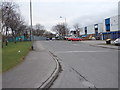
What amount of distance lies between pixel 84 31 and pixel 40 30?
40.5m

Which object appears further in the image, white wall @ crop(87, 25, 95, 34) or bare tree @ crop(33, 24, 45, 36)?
bare tree @ crop(33, 24, 45, 36)

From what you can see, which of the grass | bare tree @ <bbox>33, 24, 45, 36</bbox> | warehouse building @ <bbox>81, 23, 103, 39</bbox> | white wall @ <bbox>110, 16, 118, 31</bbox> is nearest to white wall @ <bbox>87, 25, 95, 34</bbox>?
warehouse building @ <bbox>81, 23, 103, 39</bbox>

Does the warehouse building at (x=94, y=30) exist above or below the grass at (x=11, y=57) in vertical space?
above

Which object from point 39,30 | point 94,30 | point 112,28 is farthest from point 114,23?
point 39,30

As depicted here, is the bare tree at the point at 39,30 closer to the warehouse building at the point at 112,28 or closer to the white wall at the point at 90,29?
the white wall at the point at 90,29

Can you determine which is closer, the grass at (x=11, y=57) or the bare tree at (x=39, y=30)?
the grass at (x=11, y=57)

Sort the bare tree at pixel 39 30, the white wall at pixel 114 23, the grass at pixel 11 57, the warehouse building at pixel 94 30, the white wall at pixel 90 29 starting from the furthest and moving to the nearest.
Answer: the bare tree at pixel 39 30
the white wall at pixel 90 29
the warehouse building at pixel 94 30
the white wall at pixel 114 23
the grass at pixel 11 57

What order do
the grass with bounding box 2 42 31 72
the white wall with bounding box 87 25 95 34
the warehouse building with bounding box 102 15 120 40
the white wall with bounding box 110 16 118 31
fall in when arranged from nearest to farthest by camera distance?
the grass with bounding box 2 42 31 72 → the warehouse building with bounding box 102 15 120 40 → the white wall with bounding box 110 16 118 31 → the white wall with bounding box 87 25 95 34

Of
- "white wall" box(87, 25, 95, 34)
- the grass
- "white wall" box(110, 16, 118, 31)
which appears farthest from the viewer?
"white wall" box(87, 25, 95, 34)

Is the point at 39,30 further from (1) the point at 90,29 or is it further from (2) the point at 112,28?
(2) the point at 112,28

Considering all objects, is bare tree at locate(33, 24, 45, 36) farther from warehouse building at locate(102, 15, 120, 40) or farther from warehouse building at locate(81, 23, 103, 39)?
warehouse building at locate(102, 15, 120, 40)

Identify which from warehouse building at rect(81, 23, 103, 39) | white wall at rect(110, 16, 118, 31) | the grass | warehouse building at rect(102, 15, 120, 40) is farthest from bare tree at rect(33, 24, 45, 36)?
the grass

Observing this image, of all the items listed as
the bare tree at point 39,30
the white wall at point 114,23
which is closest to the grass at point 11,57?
the white wall at point 114,23

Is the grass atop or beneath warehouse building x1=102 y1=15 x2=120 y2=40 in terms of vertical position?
beneath
